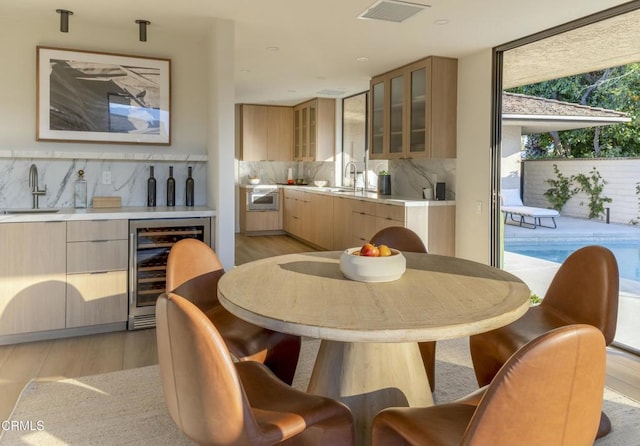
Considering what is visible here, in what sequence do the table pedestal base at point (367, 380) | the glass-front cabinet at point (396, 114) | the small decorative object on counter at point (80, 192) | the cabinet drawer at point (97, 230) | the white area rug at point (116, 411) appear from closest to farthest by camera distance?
1. the table pedestal base at point (367, 380)
2. the white area rug at point (116, 411)
3. the cabinet drawer at point (97, 230)
4. the small decorative object on counter at point (80, 192)
5. the glass-front cabinet at point (396, 114)

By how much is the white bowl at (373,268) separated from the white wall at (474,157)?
117 inches

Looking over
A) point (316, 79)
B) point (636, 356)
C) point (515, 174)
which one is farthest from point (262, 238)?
point (636, 356)

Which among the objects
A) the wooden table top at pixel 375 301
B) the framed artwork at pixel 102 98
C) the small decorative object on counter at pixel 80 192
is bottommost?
the wooden table top at pixel 375 301

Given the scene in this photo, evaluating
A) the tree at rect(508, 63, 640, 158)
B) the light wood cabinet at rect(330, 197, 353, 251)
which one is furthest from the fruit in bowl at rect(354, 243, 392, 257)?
the tree at rect(508, 63, 640, 158)

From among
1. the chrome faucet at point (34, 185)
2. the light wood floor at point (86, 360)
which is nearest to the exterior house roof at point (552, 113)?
the light wood floor at point (86, 360)

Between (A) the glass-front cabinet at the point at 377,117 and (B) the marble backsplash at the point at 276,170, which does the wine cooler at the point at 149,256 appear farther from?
(B) the marble backsplash at the point at 276,170

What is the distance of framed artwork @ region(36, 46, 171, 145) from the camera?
12.4 feet

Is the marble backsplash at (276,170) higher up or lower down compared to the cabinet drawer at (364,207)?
higher up

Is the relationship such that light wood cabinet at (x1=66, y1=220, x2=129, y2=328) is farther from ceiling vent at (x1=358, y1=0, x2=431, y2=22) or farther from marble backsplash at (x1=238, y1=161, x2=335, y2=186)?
marble backsplash at (x1=238, y1=161, x2=335, y2=186)

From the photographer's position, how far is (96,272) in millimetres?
3471

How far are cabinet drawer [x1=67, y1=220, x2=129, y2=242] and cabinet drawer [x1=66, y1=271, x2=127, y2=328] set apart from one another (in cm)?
27

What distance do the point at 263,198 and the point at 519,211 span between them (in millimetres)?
4605

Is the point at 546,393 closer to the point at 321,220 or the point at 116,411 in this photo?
the point at 116,411

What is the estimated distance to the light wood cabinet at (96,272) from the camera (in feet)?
11.2
